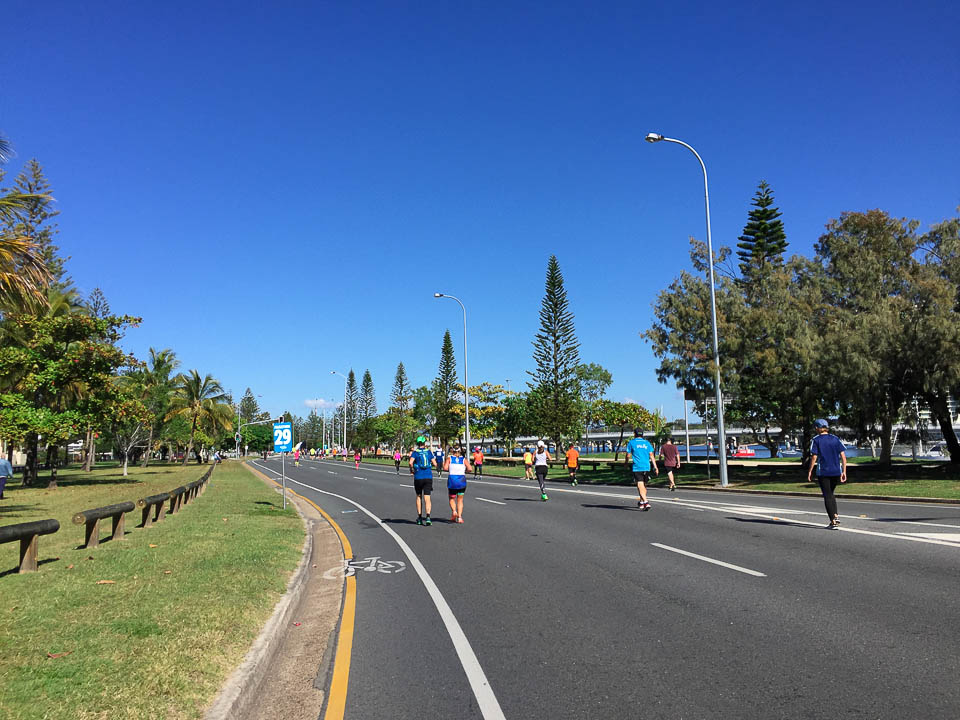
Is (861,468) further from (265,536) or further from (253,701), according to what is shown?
(253,701)

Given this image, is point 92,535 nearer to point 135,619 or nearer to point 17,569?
point 17,569

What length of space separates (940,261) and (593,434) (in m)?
120

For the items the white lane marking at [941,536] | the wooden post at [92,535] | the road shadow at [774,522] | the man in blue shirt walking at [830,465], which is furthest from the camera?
the road shadow at [774,522]

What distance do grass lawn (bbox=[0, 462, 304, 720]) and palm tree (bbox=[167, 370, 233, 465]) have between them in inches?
2067

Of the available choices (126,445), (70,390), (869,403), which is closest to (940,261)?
(869,403)

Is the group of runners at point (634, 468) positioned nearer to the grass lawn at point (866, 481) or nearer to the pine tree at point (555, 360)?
the grass lawn at point (866, 481)

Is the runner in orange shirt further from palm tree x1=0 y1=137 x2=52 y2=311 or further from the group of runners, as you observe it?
palm tree x1=0 y1=137 x2=52 y2=311

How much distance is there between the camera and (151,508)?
49.9 feet

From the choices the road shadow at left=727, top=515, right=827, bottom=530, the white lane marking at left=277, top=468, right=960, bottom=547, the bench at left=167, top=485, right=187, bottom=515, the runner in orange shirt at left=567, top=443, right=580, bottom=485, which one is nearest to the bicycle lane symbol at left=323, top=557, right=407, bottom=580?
the road shadow at left=727, top=515, right=827, bottom=530

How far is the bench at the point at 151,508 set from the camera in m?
14.1

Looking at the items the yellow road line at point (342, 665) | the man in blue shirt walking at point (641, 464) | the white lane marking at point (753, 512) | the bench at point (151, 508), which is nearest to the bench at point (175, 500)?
the bench at point (151, 508)

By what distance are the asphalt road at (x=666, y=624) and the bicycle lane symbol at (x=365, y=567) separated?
0.24 feet

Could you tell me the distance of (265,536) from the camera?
1246cm

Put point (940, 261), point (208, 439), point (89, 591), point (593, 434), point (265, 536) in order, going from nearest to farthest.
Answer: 1. point (89, 591)
2. point (265, 536)
3. point (940, 261)
4. point (208, 439)
5. point (593, 434)
